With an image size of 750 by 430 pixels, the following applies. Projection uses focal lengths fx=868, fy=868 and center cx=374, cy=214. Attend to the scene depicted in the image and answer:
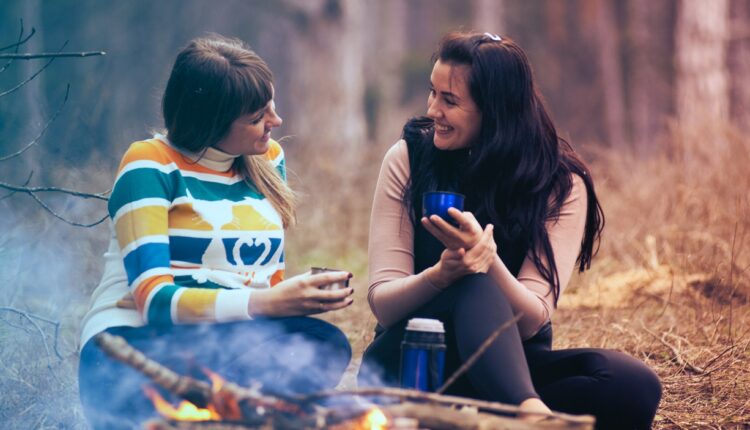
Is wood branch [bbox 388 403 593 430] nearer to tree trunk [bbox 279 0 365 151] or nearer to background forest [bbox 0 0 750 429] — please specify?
background forest [bbox 0 0 750 429]

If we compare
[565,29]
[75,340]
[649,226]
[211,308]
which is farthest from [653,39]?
[211,308]

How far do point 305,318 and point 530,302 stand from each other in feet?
2.36

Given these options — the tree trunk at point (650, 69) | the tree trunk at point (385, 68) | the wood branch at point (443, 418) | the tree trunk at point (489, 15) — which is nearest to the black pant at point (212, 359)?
the wood branch at point (443, 418)

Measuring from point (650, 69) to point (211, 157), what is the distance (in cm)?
1042

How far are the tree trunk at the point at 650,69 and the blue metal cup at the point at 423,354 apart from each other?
981 centimetres

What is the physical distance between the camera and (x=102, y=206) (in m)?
5.37

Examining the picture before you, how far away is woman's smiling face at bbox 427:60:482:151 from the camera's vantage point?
2.91 m

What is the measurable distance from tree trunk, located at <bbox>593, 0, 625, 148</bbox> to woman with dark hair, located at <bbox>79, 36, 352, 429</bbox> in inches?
422

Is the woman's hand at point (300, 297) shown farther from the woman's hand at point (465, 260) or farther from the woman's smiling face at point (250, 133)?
the woman's smiling face at point (250, 133)

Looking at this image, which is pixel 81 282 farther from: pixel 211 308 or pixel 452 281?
pixel 452 281

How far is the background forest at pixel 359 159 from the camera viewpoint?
146 inches

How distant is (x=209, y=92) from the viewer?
2.70 m

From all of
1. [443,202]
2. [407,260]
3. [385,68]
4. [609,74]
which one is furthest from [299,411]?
[385,68]

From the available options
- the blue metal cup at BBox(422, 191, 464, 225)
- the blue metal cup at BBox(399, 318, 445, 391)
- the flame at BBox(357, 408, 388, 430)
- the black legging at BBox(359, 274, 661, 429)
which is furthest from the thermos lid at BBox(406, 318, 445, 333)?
the flame at BBox(357, 408, 388, 430)
